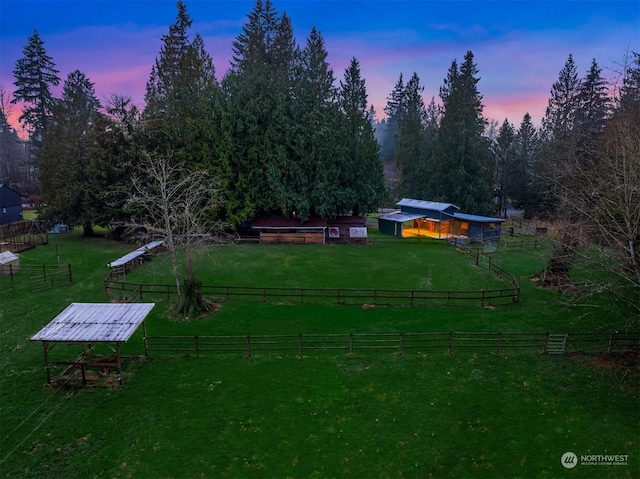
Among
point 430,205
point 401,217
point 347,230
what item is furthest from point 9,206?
point 430,205

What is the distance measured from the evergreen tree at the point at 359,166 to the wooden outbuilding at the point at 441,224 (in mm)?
4089

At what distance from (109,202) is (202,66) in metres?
19.3

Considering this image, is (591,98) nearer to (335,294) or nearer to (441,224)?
(441,224)

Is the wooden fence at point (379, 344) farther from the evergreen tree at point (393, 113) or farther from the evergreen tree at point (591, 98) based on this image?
the evergreen tree at point (393, 113)

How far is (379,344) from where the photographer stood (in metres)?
20.3

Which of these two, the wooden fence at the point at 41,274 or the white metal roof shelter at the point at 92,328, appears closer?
the white metal roof shelter at the point at 92,328

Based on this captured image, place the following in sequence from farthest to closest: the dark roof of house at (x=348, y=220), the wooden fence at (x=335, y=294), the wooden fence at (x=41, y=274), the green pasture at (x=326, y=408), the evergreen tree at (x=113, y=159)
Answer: the dark roof of house at (x=348, y=220) < the evergreen tree at (x=113, y=159) < the wooden fence at (x=41, y=274) < the wooden fence at (x=335, y=294) < the green pasture at (x=326, y=408)

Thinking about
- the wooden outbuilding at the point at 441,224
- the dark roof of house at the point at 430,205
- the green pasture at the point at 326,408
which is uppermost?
the dark roof of house at the point at 430,205

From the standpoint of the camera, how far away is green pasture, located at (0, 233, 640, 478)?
12.6 m

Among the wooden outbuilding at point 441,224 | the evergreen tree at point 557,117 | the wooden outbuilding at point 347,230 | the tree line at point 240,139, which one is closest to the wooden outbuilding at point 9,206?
the tree line at point 240,139

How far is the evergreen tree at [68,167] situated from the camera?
1661 inches

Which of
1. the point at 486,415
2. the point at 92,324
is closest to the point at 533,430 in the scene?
the point at 486,415

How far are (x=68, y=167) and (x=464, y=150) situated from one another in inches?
1979

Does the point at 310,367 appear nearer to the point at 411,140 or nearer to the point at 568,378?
the point at 568,378
